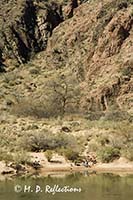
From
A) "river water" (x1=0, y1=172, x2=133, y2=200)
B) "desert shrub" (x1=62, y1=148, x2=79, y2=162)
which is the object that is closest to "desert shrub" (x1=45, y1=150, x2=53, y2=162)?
"desert shrub" (x1=62, y1=148, x2=79, y2=162)

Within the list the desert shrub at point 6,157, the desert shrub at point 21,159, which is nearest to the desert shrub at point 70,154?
the desert shrub at point 21,159

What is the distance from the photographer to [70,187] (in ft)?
90.2

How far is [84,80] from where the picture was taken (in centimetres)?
7444

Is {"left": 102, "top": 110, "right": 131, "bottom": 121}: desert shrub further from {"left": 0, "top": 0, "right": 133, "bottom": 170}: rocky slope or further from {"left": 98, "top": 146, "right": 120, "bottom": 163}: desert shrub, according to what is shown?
{"left": 98, "top": 146, "right": 120, "bottom": 163}: desert shrub

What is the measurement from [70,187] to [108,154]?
12842 mm

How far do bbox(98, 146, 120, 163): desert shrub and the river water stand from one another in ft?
19.7

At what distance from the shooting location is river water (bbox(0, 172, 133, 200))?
80.5 ft

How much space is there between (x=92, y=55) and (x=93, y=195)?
176 feet

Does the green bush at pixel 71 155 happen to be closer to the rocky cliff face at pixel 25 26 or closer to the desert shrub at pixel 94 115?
the desert shrub at pixel 94 115

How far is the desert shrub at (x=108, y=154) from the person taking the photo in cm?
3984

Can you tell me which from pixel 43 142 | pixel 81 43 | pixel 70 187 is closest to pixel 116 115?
pixel 43 142

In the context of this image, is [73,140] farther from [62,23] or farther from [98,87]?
[62,23]

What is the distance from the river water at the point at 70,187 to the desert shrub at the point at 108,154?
600 cm

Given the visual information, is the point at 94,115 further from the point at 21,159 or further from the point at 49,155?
the point at 21,159
